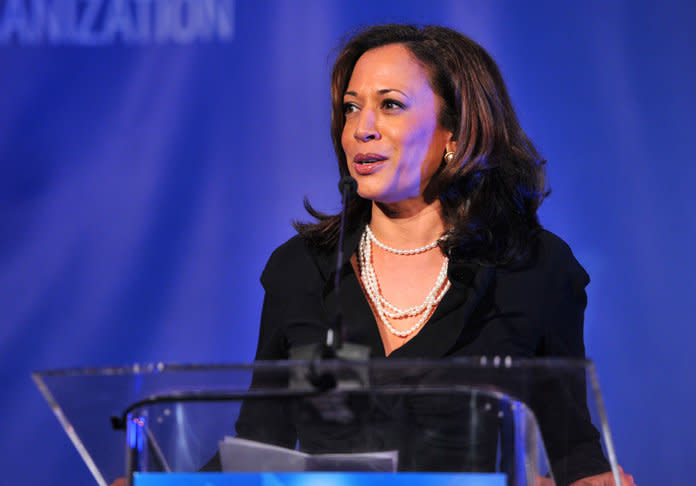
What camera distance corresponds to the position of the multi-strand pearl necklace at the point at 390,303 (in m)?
1.62

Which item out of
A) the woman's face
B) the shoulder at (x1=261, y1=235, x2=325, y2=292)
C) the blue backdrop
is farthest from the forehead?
the blue backdrop

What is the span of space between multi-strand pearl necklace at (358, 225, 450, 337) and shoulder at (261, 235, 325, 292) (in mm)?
91

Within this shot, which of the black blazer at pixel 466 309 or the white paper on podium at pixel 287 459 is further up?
the black blazer at pixel 466 309

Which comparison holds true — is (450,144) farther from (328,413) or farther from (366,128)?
(328,413)

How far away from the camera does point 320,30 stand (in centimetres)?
233

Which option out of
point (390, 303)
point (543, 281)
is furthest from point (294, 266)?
point (543, 281)

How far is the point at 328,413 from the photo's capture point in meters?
0.92

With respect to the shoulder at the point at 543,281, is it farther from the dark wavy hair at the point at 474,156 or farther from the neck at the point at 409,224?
the neck at the point at 409,224

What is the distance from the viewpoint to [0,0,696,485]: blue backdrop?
2217 mm

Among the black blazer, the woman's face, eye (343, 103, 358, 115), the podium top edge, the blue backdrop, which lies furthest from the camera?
the blue backdrop

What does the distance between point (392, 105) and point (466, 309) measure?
0.43 metres

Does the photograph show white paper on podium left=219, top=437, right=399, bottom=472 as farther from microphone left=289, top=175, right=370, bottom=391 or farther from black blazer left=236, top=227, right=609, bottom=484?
black blazer left=236, top=227, right=609, bottom=484

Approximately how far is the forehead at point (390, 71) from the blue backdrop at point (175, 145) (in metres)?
0.54

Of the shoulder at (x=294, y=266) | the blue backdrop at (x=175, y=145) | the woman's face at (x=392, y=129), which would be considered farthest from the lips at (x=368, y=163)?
the blue backdrop at (x=175, y=145)
